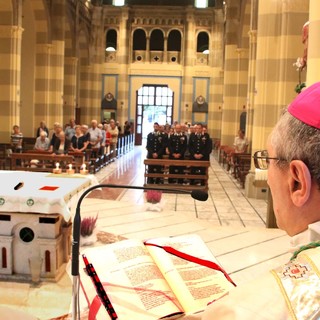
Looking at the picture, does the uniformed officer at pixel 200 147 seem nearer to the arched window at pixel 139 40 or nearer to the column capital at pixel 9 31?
the column capital at pixel 9 31

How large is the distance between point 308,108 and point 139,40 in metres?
33.3

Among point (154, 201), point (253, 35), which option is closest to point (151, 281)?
point (154, 201)

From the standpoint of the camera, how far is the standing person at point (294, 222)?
3.66ft

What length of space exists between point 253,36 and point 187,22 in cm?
1624

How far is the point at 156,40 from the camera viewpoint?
3366 centimetres

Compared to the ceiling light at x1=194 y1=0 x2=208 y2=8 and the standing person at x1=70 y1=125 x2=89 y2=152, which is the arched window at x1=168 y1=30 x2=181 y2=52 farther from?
the standing person at x1=70 y1=125 x2=89 y2=152

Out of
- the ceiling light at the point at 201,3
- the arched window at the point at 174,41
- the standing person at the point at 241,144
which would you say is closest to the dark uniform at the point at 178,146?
the standing person at the point at 241,144

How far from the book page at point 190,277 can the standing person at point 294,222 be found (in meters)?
0.92

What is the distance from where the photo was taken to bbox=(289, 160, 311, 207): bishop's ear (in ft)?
4.29

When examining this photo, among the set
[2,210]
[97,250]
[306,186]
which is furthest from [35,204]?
[306,186]

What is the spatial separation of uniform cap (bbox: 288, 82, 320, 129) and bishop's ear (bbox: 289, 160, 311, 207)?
0.35 ft

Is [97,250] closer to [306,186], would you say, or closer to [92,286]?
[92,286]

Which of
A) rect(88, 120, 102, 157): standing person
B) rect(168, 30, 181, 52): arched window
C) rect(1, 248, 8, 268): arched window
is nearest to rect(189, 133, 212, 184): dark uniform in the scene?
rect(88, 120, 102, 157): standing person

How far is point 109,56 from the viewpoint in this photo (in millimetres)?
33531
